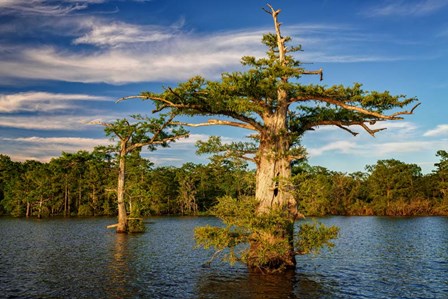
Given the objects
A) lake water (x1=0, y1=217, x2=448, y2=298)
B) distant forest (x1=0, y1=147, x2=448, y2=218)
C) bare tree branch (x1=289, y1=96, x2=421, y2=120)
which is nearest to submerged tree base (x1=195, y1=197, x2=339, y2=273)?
lake water (x1=0, y1=217, x2=448, y2=298)

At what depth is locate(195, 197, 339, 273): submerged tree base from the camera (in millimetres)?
21656

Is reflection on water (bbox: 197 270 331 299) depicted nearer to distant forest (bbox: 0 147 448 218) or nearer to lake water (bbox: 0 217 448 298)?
lake water (bbox: 0 217 448 298)

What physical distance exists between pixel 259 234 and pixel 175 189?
101608mm

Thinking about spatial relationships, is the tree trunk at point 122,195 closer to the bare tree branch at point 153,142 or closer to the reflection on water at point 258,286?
the bare tree branch at point 153,142

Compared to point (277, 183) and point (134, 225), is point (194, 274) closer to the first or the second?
point (277, 183)

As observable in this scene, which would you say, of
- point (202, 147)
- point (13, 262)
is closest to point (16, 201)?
point (13, 262)

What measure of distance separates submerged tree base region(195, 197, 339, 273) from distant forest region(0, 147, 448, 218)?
72.6 m

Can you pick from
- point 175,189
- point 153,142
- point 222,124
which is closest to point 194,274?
point 222,124

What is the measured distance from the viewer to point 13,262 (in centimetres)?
2820

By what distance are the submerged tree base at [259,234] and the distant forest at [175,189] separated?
7257 cm

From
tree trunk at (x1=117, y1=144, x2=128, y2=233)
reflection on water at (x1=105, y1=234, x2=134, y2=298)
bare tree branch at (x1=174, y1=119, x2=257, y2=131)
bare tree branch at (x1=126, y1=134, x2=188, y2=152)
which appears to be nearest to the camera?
reflection on water at (x1=105, y1=234, x2=134, y2=298)

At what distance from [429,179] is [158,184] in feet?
247

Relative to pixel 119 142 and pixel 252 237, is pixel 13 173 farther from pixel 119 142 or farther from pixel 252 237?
pixel 252 237

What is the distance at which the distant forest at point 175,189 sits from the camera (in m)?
103
